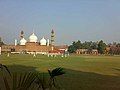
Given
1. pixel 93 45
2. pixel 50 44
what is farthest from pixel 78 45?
pixel 50 44

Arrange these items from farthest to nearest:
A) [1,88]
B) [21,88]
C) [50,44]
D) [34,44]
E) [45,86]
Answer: [50,44] → [34,44] → [1,88] → [45,86] → [21,88]

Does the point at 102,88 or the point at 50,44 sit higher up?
the point at 50,44

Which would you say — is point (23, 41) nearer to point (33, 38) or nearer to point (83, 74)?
point (33, 38)

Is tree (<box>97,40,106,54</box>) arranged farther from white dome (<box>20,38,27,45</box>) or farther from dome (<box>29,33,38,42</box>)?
white dome (<box>20,38,27,45</box>)

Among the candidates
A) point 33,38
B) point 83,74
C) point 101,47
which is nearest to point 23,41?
point 33,38

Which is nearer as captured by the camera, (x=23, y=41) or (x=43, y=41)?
(x=43, y=41)

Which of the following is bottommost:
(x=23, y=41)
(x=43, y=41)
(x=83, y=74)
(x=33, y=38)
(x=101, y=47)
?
(x=83, y=74)

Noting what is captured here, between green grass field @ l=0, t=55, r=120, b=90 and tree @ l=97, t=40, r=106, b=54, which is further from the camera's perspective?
tree @ l=97, t=40, r=106, b=54

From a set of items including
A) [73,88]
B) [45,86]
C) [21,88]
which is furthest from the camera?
[73,88]

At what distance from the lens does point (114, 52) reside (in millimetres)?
130750

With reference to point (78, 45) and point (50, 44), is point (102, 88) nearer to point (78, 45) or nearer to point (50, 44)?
point (50, 44)

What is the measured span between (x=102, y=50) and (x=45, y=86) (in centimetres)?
12536

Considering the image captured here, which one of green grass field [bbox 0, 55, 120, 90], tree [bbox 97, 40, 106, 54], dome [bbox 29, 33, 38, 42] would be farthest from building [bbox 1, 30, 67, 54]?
green grass field [bbox 0, 55, 120, 90]

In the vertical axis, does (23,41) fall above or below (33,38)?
below
